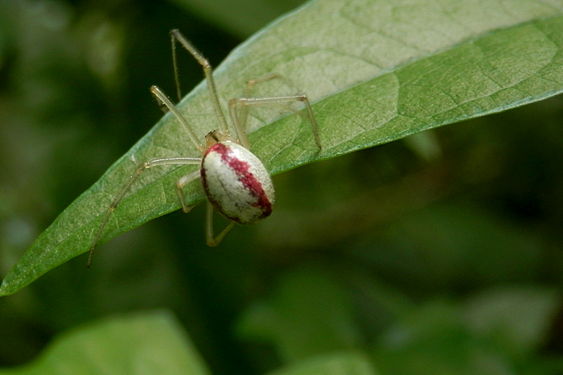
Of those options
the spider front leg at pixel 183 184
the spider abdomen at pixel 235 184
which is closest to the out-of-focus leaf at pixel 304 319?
the spider abdomen at pixel 235 184

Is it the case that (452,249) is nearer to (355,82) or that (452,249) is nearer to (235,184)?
(235,184)

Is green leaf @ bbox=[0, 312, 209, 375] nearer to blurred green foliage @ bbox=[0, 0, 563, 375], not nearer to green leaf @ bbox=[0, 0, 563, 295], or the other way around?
blurred green foliage @ bbox=[0, 0, 563, 375]

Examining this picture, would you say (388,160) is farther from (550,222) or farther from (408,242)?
(550,222)

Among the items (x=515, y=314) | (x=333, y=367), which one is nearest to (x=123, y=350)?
(x=333, y=367)

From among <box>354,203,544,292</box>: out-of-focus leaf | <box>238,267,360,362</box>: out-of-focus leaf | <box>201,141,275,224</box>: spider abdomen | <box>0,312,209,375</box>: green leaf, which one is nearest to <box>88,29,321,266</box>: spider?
<box>201,141,275,224</box>: spider abdomen

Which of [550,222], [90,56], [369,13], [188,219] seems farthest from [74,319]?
[550,222]

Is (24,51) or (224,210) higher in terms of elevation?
(24,51)
